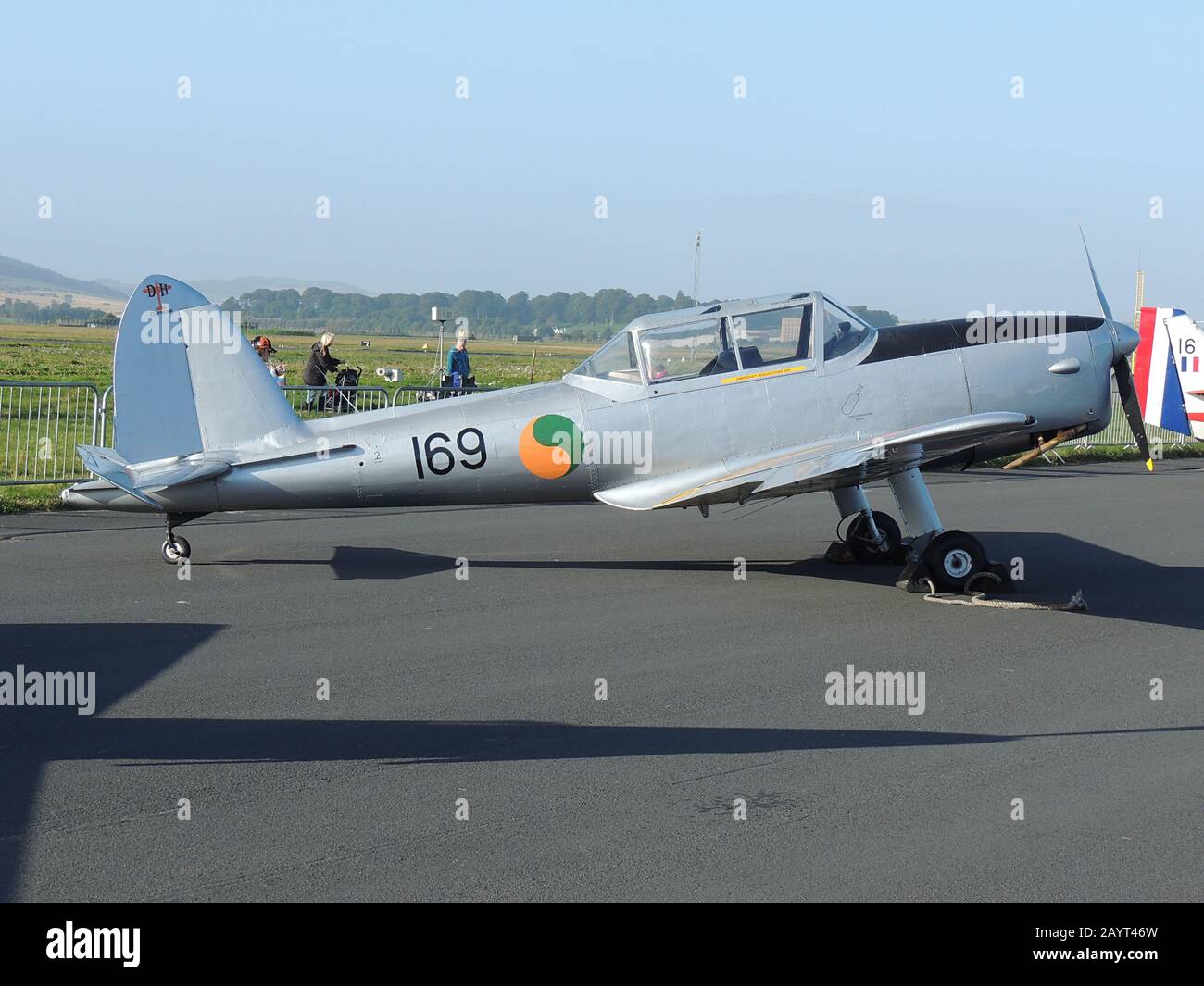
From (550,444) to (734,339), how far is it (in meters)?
1.74

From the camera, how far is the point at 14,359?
52.4 meters

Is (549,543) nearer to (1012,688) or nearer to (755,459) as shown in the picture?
(755,459)

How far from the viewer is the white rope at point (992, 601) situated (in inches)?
359

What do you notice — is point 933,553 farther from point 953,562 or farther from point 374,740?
point 374,740

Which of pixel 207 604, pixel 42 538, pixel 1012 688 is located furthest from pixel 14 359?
pixel 1012 688

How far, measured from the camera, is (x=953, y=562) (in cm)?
962

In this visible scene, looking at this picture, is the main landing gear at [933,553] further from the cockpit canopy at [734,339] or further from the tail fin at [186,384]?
the tail fin at [186,384]

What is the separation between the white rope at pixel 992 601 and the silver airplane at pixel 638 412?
0.22m

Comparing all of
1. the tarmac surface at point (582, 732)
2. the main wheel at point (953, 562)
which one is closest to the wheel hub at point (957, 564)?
the main wheel at point (953, 562)

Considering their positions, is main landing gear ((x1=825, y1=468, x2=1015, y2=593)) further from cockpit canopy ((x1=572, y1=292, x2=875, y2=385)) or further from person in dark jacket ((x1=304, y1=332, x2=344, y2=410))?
person in dark jacket ((x1=304, y1=332, x2=344, y2=410))

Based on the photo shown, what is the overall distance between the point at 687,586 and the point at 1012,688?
3368 millimetres

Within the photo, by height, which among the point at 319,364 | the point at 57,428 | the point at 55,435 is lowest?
the point at 55,435

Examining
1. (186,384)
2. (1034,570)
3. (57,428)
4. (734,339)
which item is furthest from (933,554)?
(57,428)

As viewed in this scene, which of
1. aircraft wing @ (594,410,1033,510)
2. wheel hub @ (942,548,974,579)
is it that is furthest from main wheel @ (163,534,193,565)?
wheel hub @ (942,548,974,579)
